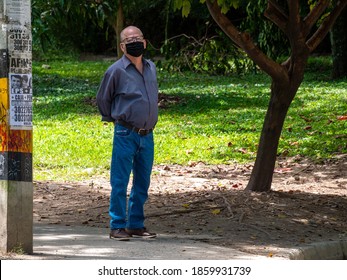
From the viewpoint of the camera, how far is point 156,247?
7.60 m

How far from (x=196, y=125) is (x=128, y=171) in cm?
894

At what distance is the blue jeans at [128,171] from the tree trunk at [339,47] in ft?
55.9

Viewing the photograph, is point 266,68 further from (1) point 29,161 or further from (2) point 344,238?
(1) point 29,161

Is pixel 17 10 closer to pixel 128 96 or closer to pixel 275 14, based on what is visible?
pixel 128 96

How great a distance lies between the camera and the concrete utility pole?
22.6 ft

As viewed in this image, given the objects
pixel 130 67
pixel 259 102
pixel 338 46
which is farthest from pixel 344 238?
pixel 338 46

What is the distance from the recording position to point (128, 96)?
784cm

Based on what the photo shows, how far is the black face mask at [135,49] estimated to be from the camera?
788 cm

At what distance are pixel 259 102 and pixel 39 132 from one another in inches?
219

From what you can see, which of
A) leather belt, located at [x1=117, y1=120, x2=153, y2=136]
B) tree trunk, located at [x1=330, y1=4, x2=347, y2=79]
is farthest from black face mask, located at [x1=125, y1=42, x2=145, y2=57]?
tree trunk, located at [x1=330, y1=4, x2=347, y2=79]

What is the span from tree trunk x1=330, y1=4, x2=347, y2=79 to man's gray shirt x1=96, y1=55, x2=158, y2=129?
17.0 metres

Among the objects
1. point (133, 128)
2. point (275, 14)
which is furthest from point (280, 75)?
point (133, 128)

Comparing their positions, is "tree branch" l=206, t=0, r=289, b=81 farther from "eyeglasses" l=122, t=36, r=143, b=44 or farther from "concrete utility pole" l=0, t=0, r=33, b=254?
"concrete utility pole" l=0, t=0, r=33, b=254

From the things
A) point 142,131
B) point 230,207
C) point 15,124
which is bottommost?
point 230,207
